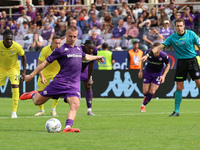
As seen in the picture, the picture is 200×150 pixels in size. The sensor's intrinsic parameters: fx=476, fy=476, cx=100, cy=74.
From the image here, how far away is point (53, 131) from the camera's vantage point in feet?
28.5

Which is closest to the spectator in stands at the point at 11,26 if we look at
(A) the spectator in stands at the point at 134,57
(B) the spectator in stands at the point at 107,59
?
(B) the spectator in stands at the point at 107,59

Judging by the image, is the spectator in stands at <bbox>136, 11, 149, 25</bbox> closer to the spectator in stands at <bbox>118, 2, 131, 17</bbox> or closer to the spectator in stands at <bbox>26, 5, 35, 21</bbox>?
the spectator in stands at <bbox>118, 2, 131, 17</bbox>

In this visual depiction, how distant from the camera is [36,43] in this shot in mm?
24203

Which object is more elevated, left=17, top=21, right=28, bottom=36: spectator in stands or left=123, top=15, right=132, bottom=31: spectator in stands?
left=123, top=15, right=132, bottom=31: spectator in stands

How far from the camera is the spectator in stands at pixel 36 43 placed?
2412 centimetres

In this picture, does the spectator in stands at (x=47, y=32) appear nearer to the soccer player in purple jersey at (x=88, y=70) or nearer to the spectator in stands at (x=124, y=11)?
the spectator in stands at (x=124, y=11)

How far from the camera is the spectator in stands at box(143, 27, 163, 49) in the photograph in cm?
2228

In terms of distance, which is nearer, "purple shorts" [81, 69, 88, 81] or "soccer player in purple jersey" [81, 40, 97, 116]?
"soccer player in purple jersey" [81, 40, 97, 116]

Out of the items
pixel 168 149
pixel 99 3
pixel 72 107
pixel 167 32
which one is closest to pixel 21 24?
pixel 99 3

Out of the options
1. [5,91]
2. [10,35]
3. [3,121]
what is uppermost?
[10,35]

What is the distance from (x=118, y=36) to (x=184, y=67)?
10932mm

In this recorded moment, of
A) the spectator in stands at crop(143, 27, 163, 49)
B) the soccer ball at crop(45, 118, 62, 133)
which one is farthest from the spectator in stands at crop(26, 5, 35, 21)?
the soccer ball at crop(45, 118, 62, 133)

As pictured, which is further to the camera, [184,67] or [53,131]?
[184,67]

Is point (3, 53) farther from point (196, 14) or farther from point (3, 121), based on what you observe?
point (196, 14)
